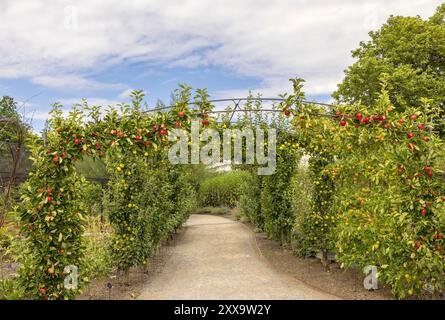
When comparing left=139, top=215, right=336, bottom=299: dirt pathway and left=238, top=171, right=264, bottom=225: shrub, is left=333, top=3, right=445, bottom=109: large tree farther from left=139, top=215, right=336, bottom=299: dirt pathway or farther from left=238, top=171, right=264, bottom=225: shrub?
left=139, top=215, right=336, bottom=299: dirt pathway

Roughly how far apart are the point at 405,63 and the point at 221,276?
1629 cm

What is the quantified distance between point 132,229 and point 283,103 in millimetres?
3209

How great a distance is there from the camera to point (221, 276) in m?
7.25

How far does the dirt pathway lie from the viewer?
6.19 m

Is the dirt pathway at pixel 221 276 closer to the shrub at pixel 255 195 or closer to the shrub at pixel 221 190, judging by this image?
the shrub at pixel 255 195

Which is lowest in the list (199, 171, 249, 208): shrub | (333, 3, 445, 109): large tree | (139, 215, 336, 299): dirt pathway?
(139, 215, 336, 299): dirt pathway

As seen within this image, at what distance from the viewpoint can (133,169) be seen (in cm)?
670

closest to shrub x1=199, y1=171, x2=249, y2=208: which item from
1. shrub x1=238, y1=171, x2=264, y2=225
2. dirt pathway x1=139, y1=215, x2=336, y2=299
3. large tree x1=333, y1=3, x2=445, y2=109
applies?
shrub x1=238, y1=171, x2=264, y2=225

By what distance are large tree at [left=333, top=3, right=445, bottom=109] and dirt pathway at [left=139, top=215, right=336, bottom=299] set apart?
1130 centimetres

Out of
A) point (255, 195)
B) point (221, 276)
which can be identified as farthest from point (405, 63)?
point (221, 276)

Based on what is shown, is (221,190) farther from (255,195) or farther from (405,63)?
(405,63)

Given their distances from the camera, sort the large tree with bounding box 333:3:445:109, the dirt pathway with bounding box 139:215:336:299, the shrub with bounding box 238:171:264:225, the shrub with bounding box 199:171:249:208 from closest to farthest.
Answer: the dirt pathway with bounding box 139:215:336:299 → the shrub with bounding box 238:171:264:225 → the large tree with bounding box 333:3:445:109 → the shrub with bounding box 199:171:249:208

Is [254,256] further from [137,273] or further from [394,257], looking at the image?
[394,257]

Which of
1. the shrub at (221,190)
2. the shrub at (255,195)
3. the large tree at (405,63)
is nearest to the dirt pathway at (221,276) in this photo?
the shrub at (255,195)
